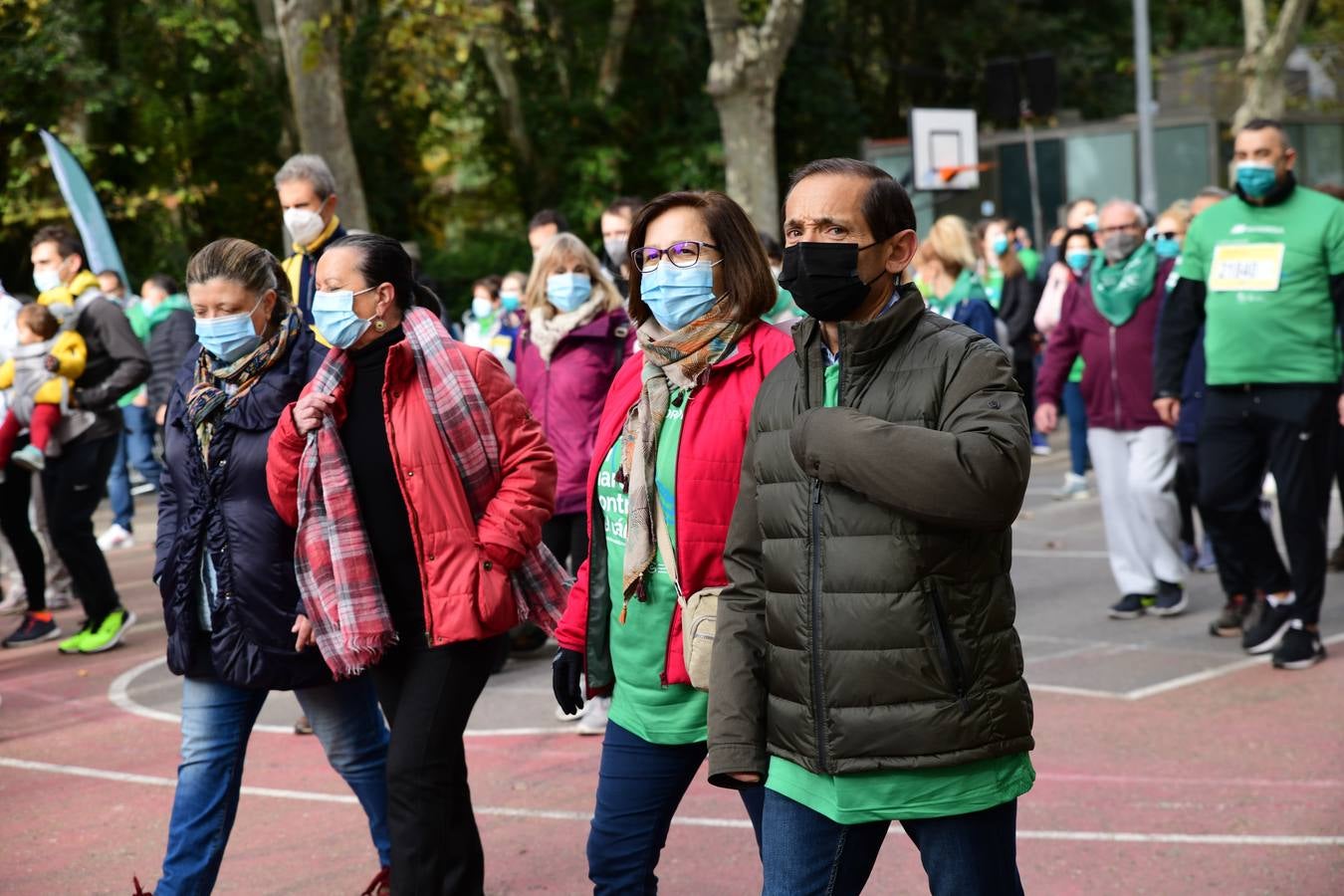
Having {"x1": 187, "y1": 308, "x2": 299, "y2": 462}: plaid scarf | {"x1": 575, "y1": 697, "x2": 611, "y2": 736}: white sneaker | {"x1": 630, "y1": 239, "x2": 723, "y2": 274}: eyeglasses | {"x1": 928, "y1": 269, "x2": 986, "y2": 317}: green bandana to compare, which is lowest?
{"x1": 575, "y1": 697, "x2": 611, "y2": 736}: white sneaker

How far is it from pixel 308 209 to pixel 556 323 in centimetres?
116

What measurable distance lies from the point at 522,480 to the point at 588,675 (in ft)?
2.56

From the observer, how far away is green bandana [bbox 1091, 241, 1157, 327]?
9.03 metres

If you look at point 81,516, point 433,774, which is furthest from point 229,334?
point 81,516

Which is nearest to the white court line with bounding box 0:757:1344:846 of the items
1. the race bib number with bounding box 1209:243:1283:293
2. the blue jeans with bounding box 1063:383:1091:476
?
the race bib number with bounding box 1209:243:1283:293

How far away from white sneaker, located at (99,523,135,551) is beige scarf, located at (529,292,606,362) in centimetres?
728

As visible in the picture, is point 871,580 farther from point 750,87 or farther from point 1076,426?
point 750,87

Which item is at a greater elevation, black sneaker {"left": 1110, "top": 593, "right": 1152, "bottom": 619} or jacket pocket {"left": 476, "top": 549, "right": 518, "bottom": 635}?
jacket pocket {"left": 476, "top": 549, "right": 518, "bottom": 635}

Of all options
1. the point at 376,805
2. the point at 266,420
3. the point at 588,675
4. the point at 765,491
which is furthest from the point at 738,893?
the point at 765,491

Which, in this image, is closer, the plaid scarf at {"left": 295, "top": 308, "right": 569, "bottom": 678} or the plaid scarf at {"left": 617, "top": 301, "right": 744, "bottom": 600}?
the plaid scarf at {"left": 617, "top": 301, "right": 744, "bottom": 600}

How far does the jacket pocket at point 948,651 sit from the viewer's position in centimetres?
295

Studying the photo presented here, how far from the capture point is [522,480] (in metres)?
4.61

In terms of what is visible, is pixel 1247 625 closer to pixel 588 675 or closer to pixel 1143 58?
pixel 588 675

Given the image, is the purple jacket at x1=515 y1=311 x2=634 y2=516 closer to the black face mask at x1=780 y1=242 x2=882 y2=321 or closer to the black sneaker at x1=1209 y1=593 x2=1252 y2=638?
the black sneaker at x1=1209 y1=593 x2=1252 y2=638
